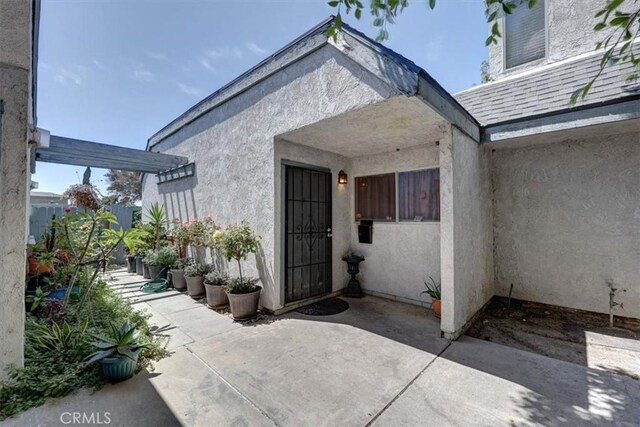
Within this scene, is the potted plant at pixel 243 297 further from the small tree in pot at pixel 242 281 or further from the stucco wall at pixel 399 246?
the stucco wall at pixel 399 246

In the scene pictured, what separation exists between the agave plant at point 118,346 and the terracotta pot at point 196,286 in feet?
10.2

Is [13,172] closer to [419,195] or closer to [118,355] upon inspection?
[118,355]

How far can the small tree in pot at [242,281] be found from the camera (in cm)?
479

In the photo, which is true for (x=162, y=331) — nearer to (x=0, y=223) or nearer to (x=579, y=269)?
(x=0, y=223)

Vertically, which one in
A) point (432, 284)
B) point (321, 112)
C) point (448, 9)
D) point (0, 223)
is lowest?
point (432, 284)

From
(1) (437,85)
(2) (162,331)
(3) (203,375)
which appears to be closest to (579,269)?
(1) (437,85)

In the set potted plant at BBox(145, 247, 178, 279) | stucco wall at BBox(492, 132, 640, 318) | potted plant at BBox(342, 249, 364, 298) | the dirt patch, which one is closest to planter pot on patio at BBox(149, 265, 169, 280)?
potted plant at BBox(145, 247, 178, 279)

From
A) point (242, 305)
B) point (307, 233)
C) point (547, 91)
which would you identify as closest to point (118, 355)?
point (242, 305)

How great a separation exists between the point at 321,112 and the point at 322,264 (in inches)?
132

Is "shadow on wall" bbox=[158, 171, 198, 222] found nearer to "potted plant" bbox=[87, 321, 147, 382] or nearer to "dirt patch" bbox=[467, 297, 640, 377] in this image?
"potted plant" bbox=[87, 321, 147, 382]

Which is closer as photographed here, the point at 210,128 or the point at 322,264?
the point at 322,264

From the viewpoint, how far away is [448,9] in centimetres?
496
